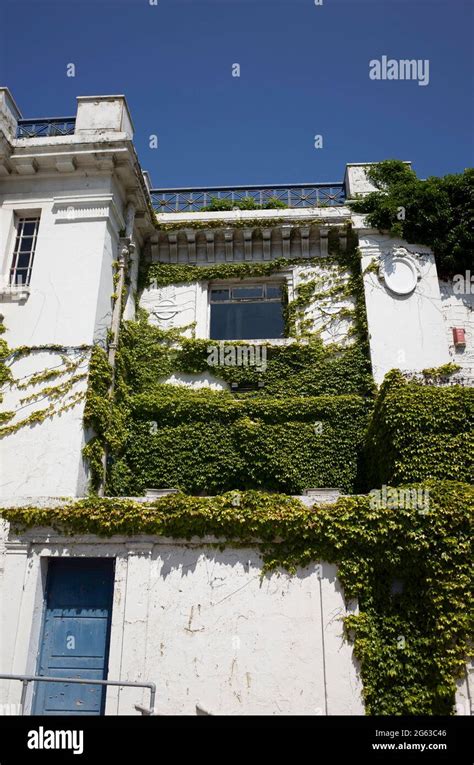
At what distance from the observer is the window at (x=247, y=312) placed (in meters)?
15.4

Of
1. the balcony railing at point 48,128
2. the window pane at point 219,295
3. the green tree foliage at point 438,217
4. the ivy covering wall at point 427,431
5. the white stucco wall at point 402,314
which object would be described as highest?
the balcony railing at point 48,128

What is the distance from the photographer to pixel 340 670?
9195 millimetres

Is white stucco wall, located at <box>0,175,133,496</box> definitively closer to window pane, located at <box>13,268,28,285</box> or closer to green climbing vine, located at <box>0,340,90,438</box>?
green climbing vine, located at <box>0,340,90,438</box>

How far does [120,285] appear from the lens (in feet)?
46.1

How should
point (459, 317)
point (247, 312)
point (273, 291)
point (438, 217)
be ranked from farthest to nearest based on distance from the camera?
point (273, 291) < point (247, 312) < point (438, 217) < point (459, 317)

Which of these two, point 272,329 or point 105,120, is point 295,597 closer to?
point 272,329

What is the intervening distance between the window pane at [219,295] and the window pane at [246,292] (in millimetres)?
198

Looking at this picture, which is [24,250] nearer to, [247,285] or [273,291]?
[247,285]

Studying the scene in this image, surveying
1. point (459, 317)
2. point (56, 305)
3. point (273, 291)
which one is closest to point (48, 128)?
point (56, 305)

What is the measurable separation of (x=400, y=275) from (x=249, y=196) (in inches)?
203

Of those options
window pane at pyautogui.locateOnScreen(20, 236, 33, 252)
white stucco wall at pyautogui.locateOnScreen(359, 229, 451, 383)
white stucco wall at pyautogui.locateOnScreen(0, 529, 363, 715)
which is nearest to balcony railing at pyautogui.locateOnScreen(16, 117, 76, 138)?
window pane at pyautogui.locateOnScreen(20, 236, 33, 252)

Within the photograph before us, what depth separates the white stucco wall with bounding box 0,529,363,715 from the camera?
30.2 feet

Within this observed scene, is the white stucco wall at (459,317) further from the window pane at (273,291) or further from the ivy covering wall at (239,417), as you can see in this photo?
the window pane at (273,291)

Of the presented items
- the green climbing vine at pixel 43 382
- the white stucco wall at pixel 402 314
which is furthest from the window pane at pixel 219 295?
the green climbing vine at pixel 43 382
